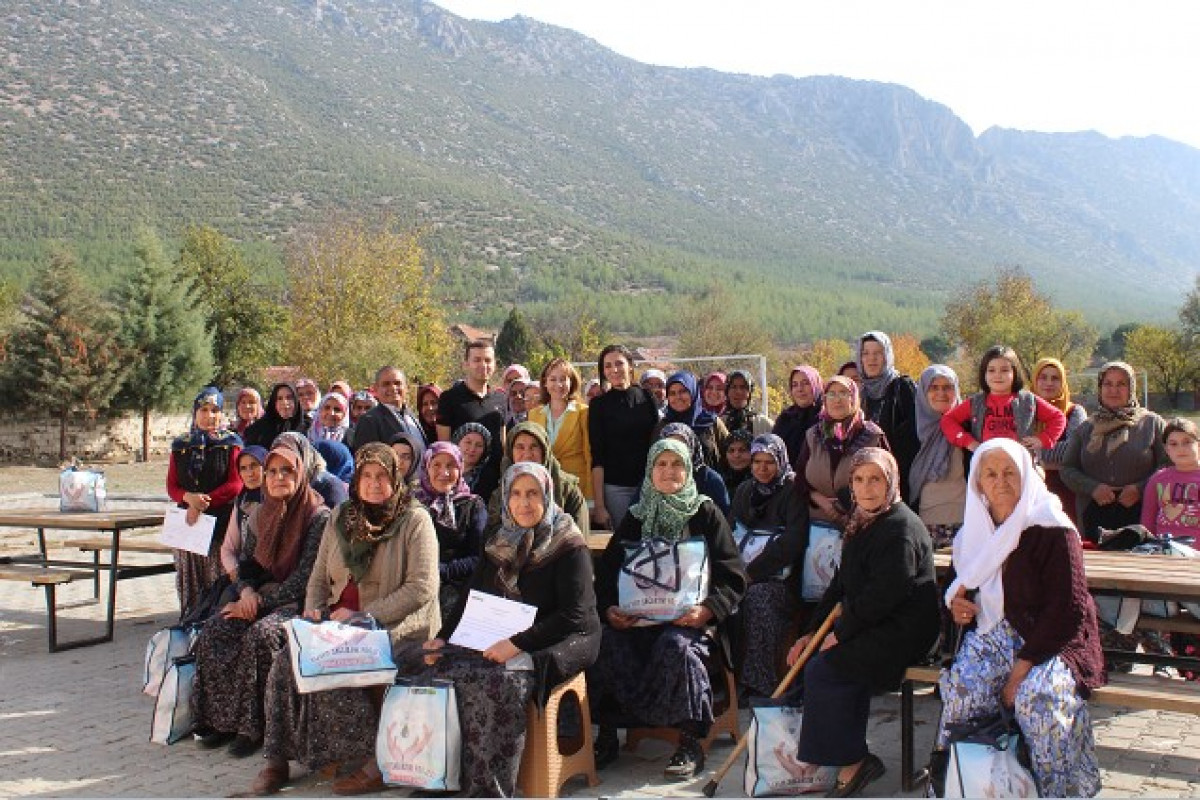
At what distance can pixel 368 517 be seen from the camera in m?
5.41

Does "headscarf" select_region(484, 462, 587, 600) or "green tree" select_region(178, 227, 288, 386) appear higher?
"green tree" select_region(178, 227, 288, 386)

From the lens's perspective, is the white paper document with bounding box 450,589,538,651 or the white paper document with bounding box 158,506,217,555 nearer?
the white paper document with bounding box 450,589,538,651

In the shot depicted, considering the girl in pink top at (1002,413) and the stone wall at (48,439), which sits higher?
the girl in pink top at (1002,413)

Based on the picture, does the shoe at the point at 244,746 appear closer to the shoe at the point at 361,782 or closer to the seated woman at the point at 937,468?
the shoe at the point at 361,782

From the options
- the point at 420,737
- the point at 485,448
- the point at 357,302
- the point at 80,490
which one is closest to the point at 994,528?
the point at 420,737

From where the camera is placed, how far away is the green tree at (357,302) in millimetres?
36906

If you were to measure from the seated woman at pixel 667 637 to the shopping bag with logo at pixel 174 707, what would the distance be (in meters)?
2.08

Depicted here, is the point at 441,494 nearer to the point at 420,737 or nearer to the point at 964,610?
the point at 420,737

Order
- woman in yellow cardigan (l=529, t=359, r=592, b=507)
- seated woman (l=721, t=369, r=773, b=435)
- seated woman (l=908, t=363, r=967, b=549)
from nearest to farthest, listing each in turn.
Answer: seated woman (l=908, t=363, r=967, b=549) → woman in yellow cardigan (l=529, t=359, r=592, b=507) → seated woman (l=721, t=369, r=773, b=435)

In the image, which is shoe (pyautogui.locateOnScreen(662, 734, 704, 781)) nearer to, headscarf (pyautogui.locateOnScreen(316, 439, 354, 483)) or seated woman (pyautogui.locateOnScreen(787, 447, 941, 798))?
seated woman (pyautogui.locateOnScreen(787, 447, 941, 798))

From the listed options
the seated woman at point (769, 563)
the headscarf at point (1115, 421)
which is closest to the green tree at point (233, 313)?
the seated woman at point (769, 563)

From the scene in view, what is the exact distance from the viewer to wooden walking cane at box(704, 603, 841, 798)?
470 cm

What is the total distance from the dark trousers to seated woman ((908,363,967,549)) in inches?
70.4

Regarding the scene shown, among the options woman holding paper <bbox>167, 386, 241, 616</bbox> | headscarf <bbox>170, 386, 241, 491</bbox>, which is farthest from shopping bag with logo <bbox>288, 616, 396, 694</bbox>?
headscarf <bbox>170, 386, 241, 491</bbox>
